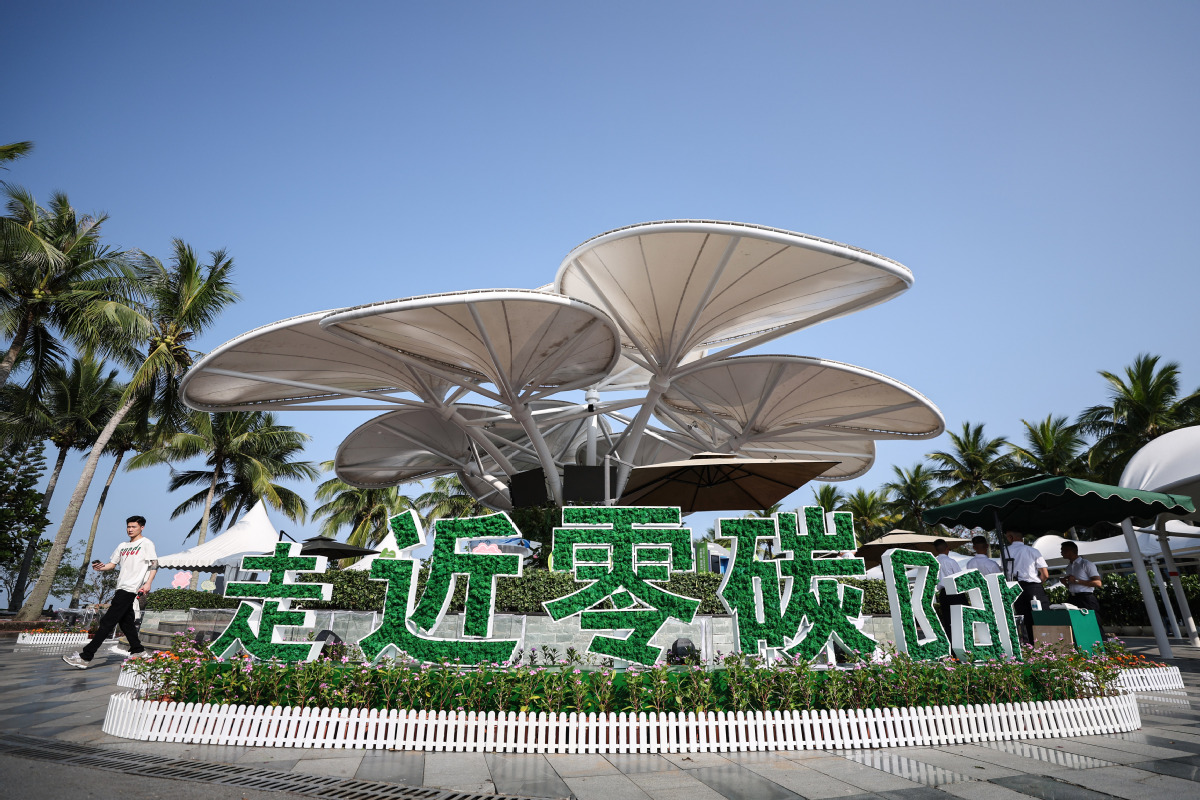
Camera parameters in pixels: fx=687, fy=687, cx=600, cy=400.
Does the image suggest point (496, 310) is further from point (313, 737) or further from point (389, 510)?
point (389, 510)

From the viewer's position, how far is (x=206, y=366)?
54.9 ft

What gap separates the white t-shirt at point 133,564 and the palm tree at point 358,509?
1874 inches

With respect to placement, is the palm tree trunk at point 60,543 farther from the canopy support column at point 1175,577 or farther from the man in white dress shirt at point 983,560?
the canopy support column at point 1175,577

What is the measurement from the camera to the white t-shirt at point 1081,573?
1305 centimetres

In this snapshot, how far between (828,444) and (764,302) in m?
12.4

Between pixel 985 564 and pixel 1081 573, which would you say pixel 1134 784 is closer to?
pixel 985 564

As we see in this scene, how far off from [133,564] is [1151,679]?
16.9 metres

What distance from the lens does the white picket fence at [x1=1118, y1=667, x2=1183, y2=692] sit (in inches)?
437

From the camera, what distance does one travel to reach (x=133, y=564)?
37.0 feet

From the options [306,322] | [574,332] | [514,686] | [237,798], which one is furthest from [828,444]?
[237,798]

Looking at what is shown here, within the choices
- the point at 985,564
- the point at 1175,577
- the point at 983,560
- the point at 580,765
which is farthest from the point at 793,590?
the point at 1175,577

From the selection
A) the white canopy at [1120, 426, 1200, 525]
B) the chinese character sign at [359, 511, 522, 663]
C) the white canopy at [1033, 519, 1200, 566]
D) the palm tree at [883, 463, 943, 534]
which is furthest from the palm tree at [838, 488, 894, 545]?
the chinese character sign at [359, 511, 522, 663]

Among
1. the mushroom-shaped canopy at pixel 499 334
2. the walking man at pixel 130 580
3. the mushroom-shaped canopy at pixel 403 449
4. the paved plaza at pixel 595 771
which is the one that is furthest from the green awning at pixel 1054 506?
the mushroom-shaped canopy at pixel 403 449

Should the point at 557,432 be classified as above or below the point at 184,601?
above
